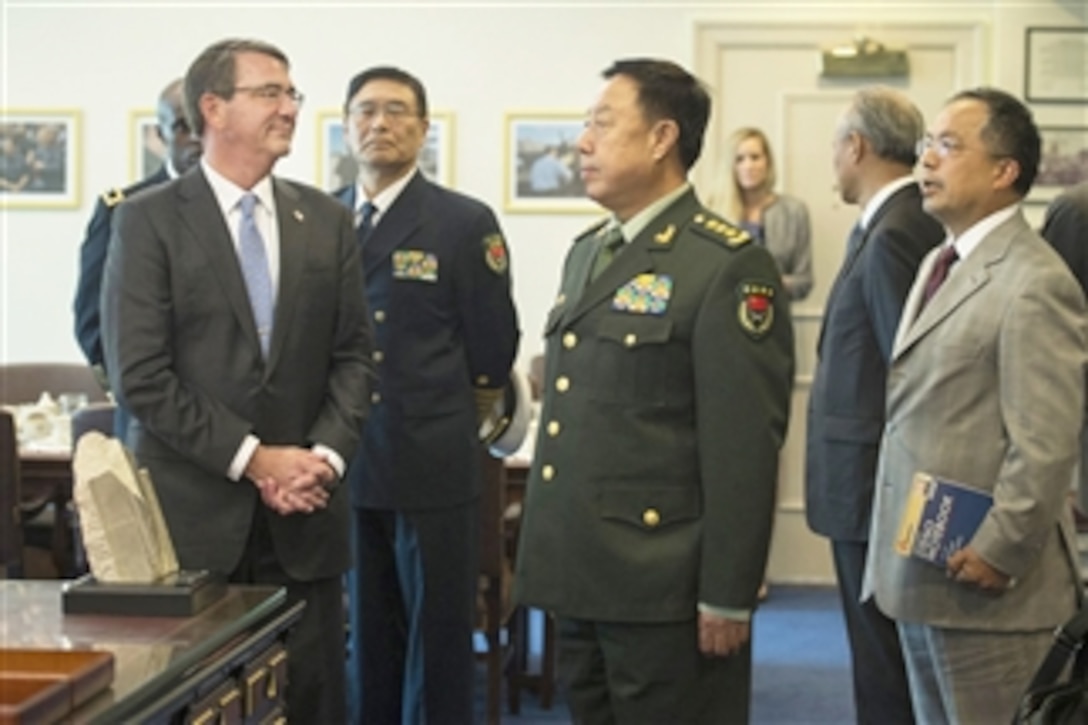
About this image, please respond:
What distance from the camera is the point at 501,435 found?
4.19m

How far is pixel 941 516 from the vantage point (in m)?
2.80

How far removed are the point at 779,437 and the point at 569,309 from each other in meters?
0.45

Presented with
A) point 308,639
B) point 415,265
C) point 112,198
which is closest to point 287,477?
point 308,639

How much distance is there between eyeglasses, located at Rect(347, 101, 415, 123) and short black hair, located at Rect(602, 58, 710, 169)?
1.20 meters

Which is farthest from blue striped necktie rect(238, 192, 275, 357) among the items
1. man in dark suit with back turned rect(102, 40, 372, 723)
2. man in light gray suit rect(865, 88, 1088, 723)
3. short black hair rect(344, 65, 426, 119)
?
man in light gray suit rect(865, 88, 1088, 723)

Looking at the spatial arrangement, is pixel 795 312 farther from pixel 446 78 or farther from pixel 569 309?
pixel 569 309

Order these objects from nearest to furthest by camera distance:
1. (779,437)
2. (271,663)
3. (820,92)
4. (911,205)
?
(271,663) → (779,437) → (911,205) → (820,92)

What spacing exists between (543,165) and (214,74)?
427 cm

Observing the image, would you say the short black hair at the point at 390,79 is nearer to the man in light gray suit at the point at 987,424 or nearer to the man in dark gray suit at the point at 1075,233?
the man in light gray suit at the point at 987,424

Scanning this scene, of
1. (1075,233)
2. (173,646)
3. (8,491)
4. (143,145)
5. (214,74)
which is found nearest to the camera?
(173,646)

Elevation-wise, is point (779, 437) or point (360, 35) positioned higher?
point (360, 35)

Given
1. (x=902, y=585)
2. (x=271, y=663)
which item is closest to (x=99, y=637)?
(x=271, y=663)

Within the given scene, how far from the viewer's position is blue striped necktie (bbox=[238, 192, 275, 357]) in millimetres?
3037

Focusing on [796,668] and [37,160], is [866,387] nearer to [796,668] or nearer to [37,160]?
[796,668]
